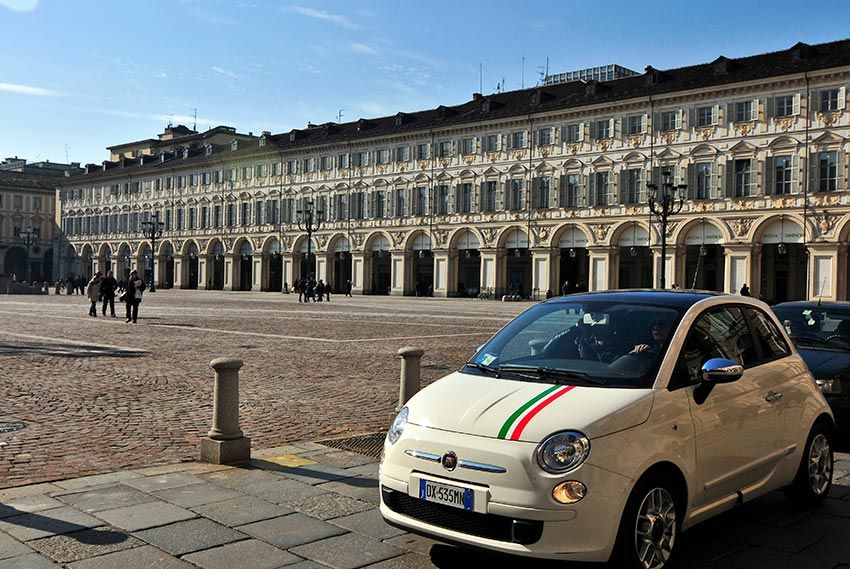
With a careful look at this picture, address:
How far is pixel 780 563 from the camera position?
4.99 m

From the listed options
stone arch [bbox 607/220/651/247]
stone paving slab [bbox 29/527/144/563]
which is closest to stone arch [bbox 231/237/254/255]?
stone arch [bbox 607/220/651/247]

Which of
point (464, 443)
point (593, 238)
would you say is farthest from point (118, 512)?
point (593, 238)

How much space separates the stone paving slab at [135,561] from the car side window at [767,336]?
160 inches

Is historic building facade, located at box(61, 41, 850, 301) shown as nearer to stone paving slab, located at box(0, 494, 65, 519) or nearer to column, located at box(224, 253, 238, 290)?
column, located at box(224, 253, 238, 290)

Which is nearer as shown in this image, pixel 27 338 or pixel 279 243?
pixel 27 338

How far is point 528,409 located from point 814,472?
2.93 meters

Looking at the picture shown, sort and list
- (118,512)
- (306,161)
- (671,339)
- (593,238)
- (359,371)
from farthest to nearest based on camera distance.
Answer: (306,161) → (593,238) → (359,371) → (118,512) → (671,339)

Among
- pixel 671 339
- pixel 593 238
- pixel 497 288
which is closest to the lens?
pixel 671 339

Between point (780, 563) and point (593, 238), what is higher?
point (593, 238)

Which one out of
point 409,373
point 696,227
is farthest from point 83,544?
point 696,227

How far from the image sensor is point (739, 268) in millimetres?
51406

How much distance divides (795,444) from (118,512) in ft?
15.3

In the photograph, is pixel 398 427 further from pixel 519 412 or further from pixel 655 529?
pixel 655 529

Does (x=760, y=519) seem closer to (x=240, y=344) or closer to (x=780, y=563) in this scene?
(x=780, y=563)
